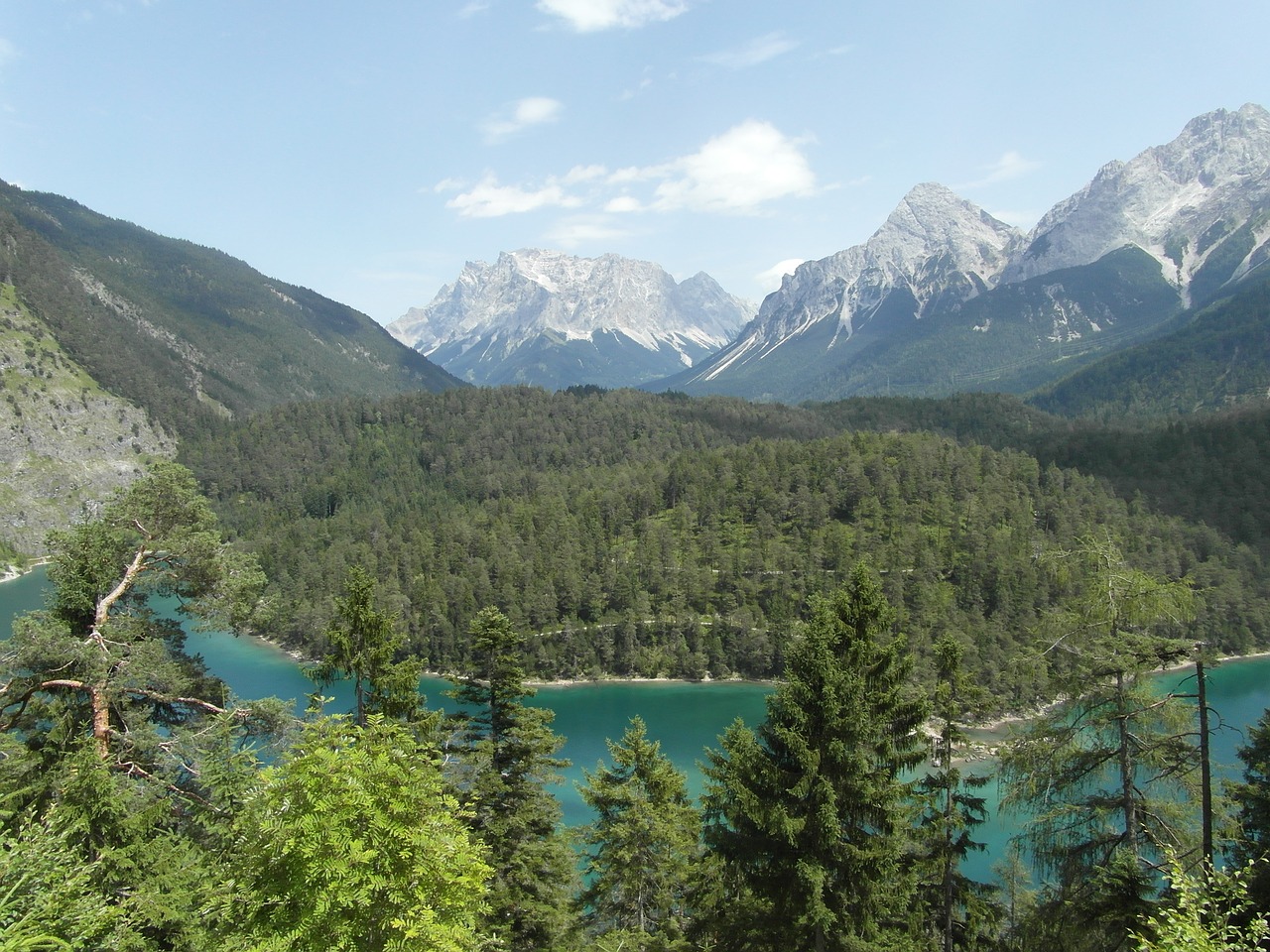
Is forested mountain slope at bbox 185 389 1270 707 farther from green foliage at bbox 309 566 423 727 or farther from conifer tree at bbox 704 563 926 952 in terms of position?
green foliage at bbox 309 566 423 727

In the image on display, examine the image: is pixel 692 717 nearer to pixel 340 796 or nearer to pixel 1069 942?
pixel 1069 942

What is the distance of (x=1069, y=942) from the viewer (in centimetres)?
1230

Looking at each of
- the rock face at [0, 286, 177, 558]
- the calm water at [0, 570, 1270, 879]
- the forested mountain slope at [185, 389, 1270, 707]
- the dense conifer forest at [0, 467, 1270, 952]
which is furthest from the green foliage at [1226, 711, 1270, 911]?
the rock face at [0, 286, 177, 558]

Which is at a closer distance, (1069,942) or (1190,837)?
(1190,837)

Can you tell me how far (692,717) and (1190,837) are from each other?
201ft

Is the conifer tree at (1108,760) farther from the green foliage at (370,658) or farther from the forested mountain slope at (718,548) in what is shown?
the forested mountain slope at (718,548)

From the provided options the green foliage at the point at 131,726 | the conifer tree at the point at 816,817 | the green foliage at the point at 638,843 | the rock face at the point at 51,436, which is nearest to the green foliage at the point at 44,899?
the green foliage at the point at 131,726

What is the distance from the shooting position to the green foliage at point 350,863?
784cm

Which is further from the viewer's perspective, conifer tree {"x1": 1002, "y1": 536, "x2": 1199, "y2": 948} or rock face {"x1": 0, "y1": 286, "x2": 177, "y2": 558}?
rock face {"x1": 0, "y1": 286, "x2": 177, "y2": 558}

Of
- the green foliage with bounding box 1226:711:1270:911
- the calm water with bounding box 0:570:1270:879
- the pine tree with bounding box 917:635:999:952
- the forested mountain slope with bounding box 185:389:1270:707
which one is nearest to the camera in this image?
the green foliage with bounding box 1226:711:1270:911

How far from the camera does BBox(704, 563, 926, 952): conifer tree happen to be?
13328 millimetres

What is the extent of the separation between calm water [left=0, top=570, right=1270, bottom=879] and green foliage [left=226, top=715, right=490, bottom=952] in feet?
149

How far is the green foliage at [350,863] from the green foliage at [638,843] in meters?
12.5

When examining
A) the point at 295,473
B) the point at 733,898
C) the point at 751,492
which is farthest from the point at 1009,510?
the point at 295,473
